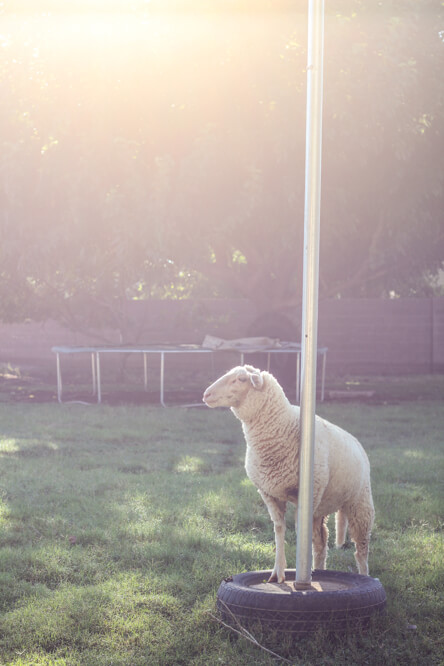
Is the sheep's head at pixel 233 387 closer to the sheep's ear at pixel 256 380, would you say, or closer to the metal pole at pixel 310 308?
the sheep's ear at pixel 256 380

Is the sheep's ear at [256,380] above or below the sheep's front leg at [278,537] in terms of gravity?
above

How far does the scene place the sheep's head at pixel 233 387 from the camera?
3.54 metres

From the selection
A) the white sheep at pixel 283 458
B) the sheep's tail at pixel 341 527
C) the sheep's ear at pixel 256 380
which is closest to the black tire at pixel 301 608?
the white sheep at pixel 283 458

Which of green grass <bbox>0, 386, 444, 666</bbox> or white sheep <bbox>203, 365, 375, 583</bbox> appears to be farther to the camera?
white sheep <bbox>203, 365, 375, 583</bbox>

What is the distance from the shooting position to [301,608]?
3055 millimetres

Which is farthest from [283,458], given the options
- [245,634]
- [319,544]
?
[245,634]

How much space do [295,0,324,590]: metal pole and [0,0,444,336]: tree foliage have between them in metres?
8.03

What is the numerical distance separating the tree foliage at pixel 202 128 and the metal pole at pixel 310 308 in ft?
26.3

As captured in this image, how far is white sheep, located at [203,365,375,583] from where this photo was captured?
3535 millimetres

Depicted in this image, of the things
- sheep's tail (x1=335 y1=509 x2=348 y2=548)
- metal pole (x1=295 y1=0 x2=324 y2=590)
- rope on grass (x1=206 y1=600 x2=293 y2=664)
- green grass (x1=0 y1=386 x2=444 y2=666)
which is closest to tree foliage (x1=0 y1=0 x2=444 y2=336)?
green grass (x1=0 y1=386 x2=444 y2=666)

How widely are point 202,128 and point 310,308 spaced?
9029 mm

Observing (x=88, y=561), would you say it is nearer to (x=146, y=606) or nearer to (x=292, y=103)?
(x=146, y=606)

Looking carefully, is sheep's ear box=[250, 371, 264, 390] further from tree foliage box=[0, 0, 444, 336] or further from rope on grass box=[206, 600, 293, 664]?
tree foliage box=[0, 0, 444, 336]

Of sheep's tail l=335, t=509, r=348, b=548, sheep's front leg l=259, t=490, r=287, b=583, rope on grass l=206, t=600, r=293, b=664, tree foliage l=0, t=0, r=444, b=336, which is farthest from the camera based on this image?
tree foliage l=0, t=0, r=444, b=336
